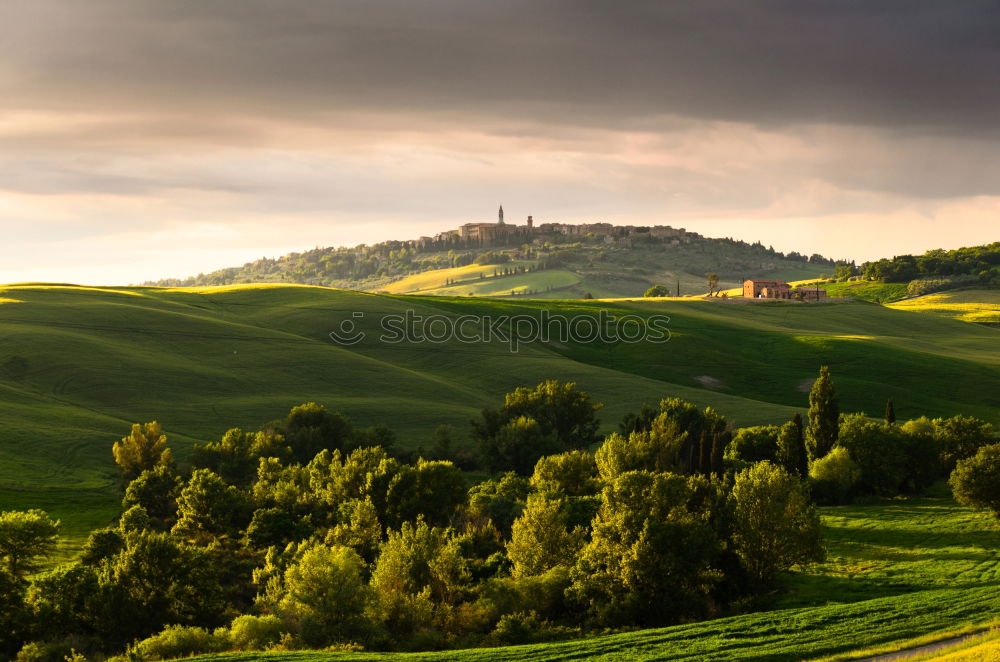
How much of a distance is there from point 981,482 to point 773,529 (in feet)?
74.9

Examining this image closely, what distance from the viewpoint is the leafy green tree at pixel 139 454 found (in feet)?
302

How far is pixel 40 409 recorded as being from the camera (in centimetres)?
11112

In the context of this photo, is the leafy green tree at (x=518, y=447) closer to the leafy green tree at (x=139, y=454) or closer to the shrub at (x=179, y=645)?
the leafy green tree at (x=139, y=454)

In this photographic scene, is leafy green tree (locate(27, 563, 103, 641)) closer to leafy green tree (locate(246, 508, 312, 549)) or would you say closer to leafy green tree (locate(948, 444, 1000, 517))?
leafy green tree (locate(246, 508, 312, 549))

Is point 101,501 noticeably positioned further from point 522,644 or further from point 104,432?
point 522,644

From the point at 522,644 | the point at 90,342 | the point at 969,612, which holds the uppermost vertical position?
the point at 90,342

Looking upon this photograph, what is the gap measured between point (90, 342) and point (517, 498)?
86364 mm

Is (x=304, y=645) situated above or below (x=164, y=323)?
below

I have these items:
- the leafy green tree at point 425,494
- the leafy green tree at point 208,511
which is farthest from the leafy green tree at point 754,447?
the leafy green tree at point 208,511

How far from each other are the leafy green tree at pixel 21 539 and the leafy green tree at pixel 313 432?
125ft

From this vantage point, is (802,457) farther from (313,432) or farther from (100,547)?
(100,547)

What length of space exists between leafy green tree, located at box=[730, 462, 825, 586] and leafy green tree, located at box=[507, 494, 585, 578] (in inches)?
452

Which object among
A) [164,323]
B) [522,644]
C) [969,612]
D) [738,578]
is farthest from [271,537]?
[164,323]

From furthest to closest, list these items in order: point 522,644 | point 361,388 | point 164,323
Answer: point 164,323 → point 361,388 → point 522,644
